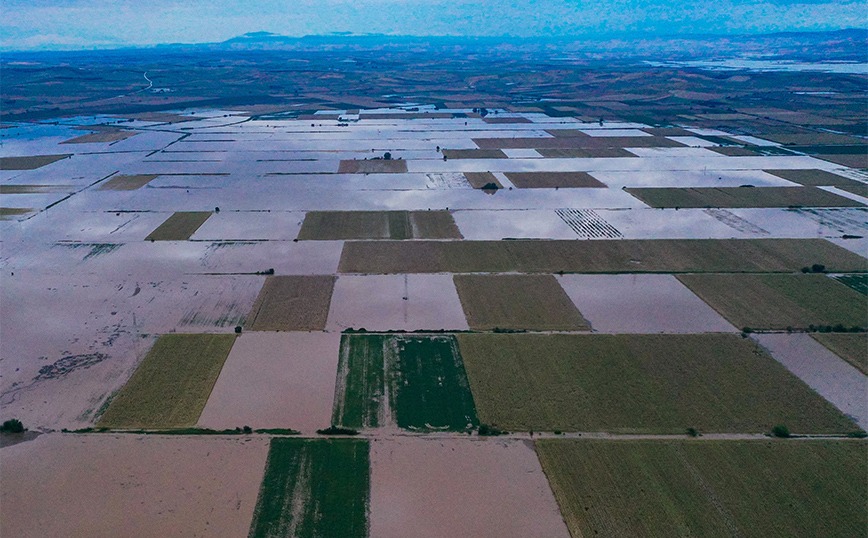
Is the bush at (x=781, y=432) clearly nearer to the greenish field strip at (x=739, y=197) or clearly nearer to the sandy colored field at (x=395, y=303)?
the sandy colored field at (x=395, y=303)

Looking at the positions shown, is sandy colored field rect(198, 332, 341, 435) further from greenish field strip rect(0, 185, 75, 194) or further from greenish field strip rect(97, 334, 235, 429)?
greenish field strip rect(0, 185, 75, 194)

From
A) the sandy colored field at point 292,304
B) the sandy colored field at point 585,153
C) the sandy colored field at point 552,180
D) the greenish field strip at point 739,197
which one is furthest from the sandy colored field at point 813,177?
the sandy colored field at point 292,304

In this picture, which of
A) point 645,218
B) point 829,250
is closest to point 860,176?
point 829,250

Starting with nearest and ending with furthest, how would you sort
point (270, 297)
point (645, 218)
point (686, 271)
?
point (270, 297)
point (686, 271)
point (645, 218)

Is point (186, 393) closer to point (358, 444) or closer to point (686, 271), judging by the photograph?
point (358, 444)

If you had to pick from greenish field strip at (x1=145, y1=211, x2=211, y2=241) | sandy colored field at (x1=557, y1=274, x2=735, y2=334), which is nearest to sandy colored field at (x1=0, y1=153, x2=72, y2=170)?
greenish field strip at (x1=145, y1=211, x2=211, y2=241)

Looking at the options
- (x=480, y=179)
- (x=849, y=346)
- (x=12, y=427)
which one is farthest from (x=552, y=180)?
(x=12, y=427)
